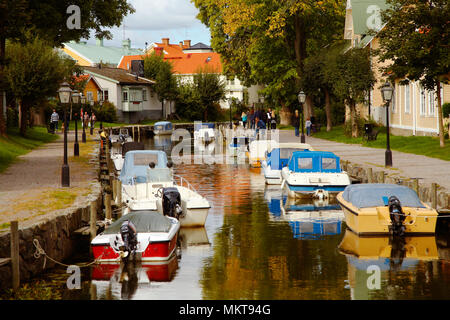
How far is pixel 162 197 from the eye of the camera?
64.2ft

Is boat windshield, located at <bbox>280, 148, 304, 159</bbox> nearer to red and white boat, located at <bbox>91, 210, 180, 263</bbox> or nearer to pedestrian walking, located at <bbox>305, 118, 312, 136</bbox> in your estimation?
red and white boat, located at <bbox>91, 210, 180, 263</bbox>

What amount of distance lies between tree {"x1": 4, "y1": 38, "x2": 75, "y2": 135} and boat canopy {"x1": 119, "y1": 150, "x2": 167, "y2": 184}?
2515 centimetres

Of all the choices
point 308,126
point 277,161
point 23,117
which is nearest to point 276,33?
point 308,126

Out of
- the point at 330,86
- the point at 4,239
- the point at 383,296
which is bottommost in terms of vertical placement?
the point at 383,296

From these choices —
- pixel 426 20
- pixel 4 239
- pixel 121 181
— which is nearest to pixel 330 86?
pixel 426 20

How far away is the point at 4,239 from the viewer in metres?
A: 13.9

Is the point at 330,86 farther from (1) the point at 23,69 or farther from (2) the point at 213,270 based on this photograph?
(2) the point at 213,270

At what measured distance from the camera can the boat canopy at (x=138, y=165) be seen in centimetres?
2220

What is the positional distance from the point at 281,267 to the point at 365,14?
41.1m

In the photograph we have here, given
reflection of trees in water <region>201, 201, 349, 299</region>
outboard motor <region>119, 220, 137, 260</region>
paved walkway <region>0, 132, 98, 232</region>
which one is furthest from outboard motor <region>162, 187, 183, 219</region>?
outboard motor <region>119, 220, 137, 260</region>

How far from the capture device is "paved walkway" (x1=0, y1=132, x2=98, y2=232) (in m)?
17.5

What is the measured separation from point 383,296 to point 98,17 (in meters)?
38.0

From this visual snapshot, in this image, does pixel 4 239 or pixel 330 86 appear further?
pixel 330 86

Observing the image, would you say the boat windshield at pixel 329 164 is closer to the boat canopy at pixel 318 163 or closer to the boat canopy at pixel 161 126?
the boat canopy at pixel 318 163
